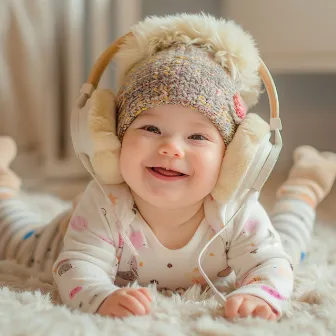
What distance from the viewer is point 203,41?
0.95 metres

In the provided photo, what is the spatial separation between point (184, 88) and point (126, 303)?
311 mm

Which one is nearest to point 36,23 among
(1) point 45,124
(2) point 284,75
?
(1) point 45,124

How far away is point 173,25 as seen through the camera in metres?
0.96

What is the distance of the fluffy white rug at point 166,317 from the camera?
74 cm

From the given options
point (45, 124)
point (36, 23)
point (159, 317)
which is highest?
point (36, 23)

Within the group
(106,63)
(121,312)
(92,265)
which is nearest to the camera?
(121,312)

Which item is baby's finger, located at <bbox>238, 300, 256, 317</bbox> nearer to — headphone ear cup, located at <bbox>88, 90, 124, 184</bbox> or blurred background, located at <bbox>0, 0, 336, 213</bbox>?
headphone ear cup, located at <bbox>88, 90, 124, 184</bbox>

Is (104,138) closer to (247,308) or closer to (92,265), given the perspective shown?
(92,265)

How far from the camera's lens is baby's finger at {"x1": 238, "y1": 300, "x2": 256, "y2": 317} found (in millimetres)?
794

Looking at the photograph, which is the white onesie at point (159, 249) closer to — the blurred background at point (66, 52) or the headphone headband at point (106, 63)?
the headphone headband at point (106, 63)

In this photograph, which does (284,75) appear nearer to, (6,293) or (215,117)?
(215,117)

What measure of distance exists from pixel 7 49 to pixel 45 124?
237mm

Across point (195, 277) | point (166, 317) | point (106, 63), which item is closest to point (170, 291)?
point (195, 277)

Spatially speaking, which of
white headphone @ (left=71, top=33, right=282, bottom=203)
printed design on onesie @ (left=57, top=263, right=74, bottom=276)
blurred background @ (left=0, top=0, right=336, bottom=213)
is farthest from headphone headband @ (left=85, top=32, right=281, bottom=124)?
blurred background @ (left=0, top=0, right=336, bottom=213)
